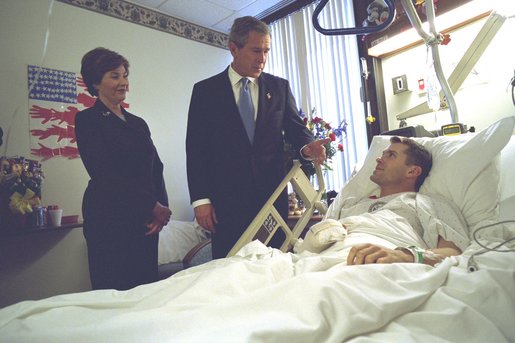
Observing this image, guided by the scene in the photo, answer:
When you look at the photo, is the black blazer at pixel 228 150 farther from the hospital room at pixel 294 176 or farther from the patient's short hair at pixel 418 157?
the patient's short hair at pixel 418 157

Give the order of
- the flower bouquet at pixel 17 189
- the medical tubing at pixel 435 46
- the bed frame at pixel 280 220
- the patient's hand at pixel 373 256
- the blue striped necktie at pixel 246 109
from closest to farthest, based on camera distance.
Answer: the patient's hand at pixel 373 256 → the bed frame at pixel 280 220 → the medical tubing at pixel 435 46 → the blue striped necktie at pixel 246 109 → the flower bouquet at pixel 17 189

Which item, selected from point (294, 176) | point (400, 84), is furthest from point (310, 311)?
point (400, 84)

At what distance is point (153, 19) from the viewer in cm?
348

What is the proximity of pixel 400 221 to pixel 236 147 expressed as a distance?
82 centimetres

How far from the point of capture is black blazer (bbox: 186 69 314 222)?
1.67 meters

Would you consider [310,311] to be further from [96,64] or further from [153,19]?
[153,19]

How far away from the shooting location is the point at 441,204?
4.39 feet

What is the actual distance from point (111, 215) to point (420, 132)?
5.50 feet

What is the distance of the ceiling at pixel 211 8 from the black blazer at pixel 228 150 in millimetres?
2066

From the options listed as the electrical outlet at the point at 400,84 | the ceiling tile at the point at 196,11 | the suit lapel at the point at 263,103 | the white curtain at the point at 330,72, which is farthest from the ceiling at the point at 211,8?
the suit lapel at the point at 263,103

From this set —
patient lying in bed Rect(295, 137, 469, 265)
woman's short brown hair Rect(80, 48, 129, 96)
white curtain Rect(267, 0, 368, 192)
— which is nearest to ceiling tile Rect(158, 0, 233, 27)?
white curtain Rect(267, 0, 368, 192)

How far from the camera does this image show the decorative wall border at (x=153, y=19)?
3127mm

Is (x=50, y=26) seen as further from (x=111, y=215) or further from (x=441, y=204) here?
(x=441, y=204)

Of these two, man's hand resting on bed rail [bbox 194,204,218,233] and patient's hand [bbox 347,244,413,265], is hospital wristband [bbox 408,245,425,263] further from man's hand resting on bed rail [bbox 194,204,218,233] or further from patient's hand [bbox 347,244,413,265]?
man's hand resting on bed rail [bbox 194,204,218,233]
